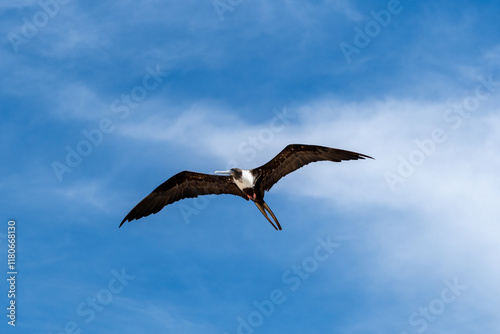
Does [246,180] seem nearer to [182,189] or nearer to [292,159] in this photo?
[292,159]

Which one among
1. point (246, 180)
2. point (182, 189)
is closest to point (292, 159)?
point (246, 180)

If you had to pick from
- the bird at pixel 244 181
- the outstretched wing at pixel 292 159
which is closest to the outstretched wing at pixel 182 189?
the bird at pixel 244 181

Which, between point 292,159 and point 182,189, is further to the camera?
point 182,189

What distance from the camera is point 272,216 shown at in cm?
2962

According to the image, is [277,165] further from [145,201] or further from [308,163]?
[145,201]

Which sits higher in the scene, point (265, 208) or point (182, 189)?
point (182, 189)

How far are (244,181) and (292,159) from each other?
58.1 inches

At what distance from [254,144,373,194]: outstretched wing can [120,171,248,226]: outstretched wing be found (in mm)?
1117

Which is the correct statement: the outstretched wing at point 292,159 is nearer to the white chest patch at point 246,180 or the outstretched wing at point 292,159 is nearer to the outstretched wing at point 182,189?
the white chest patch at point 246,180

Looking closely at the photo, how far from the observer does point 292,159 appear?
2994 centimetres

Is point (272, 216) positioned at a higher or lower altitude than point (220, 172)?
lower

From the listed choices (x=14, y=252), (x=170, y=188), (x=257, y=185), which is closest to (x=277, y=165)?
(x=257, y=185)

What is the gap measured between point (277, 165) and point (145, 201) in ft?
13.1

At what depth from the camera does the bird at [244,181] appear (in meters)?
29.7
